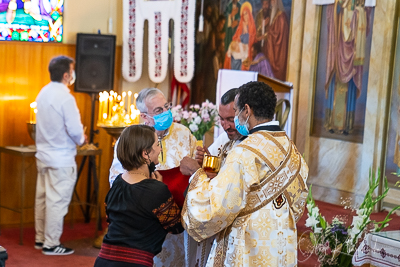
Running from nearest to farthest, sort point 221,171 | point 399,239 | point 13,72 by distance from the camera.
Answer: point 221,171 → point 399,239 → point 13,72

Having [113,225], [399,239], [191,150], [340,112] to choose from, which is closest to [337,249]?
[399,239]

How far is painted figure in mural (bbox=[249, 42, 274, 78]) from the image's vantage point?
7793 mm

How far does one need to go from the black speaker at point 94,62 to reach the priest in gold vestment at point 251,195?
4.28 metres

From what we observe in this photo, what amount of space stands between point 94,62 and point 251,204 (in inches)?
179

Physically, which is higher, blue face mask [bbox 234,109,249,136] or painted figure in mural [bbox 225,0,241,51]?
painted figure in mural [bbox 225,0,241,51]

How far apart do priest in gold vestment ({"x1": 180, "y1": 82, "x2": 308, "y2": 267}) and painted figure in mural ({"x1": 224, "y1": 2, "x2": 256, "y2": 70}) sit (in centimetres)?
523

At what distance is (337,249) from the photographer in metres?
3.87

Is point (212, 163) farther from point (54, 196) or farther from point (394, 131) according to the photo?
point (394, 131)

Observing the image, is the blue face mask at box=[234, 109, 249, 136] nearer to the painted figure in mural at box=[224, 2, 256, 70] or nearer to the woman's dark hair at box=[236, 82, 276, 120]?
the woman's dark hair at box=[236, 82, 276, 120]

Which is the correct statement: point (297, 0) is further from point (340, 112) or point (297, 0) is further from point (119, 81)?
point (119, 81)

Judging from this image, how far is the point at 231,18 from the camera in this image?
27.2 feet

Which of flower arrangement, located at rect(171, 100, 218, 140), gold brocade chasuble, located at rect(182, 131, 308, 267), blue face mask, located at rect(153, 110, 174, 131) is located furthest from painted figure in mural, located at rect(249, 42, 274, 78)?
gold brocade chasuble, located at rect(182, 131, 308, 267)

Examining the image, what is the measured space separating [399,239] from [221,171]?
4.39ft

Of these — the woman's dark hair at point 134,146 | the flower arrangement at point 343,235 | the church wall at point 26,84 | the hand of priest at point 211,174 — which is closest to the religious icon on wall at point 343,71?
the church wall at point 26,84
